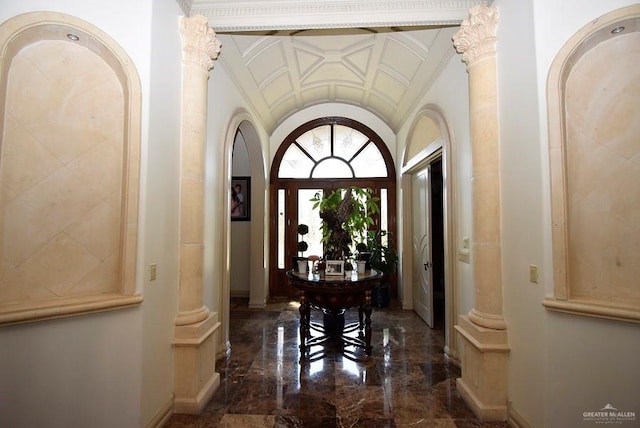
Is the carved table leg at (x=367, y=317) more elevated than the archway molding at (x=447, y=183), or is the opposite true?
the archway molding at (x=447, y=183)

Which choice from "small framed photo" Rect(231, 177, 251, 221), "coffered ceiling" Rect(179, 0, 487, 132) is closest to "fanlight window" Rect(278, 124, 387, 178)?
"coffered ceiling" Rect(179, 0, 487, 132)

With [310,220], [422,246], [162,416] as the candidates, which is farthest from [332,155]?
[162,416]

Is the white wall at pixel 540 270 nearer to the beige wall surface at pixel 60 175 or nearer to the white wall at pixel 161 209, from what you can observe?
the white wall at pixel 161 209

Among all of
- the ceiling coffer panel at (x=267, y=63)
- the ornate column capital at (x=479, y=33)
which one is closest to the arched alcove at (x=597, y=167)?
the ornate column capital at (x=479, y=33)

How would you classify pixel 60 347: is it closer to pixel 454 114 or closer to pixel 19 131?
pixel 19 131

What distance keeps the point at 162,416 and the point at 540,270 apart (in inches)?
108

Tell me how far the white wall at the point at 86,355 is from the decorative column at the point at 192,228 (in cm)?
38

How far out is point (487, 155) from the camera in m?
2.18

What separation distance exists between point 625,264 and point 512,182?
751 mm

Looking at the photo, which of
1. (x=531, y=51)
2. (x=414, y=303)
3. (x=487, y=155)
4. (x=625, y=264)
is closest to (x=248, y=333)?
(x=414, y=303)

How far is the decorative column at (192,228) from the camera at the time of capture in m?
2.19

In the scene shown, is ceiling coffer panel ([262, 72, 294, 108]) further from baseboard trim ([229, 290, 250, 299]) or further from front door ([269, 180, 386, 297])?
baseboard trim ([229, 290, 250, 299])

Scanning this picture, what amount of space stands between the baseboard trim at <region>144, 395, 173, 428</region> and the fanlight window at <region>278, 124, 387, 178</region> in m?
4.29

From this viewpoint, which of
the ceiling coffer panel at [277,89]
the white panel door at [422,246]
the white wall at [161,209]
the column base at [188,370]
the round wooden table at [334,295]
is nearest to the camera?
the white wall at [161,209]
